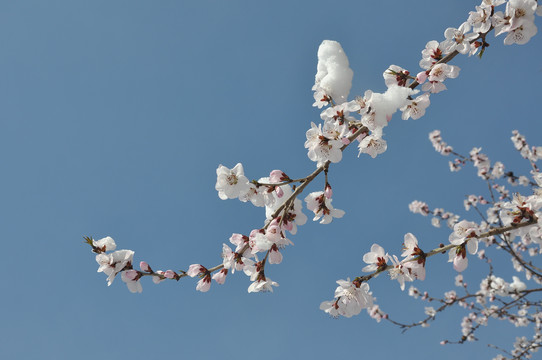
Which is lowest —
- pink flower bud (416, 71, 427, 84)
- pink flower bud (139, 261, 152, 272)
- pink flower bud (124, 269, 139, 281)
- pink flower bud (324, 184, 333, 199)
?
pink flower bud (124, 269, 139, 281)

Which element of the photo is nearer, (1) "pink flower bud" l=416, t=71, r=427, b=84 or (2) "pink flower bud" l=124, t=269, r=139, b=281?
(1) "pink flower bud" l=416, t=71, r=427, b=84

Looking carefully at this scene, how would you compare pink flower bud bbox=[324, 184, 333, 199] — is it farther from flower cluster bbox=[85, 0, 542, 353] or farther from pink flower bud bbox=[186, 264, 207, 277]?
pink flower bud bbox=[186, 264, 207, 277]

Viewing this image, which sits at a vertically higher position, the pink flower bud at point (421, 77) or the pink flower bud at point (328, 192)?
the pink flower bud at point (421, 77)

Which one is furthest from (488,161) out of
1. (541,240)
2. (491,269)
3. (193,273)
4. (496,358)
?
(193,273)

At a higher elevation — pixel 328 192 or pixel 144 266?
pixel 328 192

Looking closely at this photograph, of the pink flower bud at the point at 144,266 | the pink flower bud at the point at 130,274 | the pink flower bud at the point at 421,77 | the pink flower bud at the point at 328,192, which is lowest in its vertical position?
the pink flower bud at the point at 130,274

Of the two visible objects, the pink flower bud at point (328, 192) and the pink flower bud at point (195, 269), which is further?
the pink flower bud at point (195, 269)

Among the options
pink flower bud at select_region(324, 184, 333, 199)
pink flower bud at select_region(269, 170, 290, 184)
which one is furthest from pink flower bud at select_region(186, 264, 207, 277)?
pink flower bud at select_region(324, 184, 333, 199)

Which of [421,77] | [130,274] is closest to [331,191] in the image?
[421,77]

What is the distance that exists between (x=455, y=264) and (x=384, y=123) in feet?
3.03

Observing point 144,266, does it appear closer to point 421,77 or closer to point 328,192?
point 328,192

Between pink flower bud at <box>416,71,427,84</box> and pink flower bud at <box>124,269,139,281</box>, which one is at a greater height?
pink flower bud at <box>416,71,427,84</box>

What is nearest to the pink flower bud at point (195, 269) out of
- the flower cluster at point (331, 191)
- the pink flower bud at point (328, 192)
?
the flower cluster at point (331, 191)

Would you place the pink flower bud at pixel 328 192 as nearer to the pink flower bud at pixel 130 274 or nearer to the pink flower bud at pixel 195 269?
the pink flower bud at pixel 195 269
